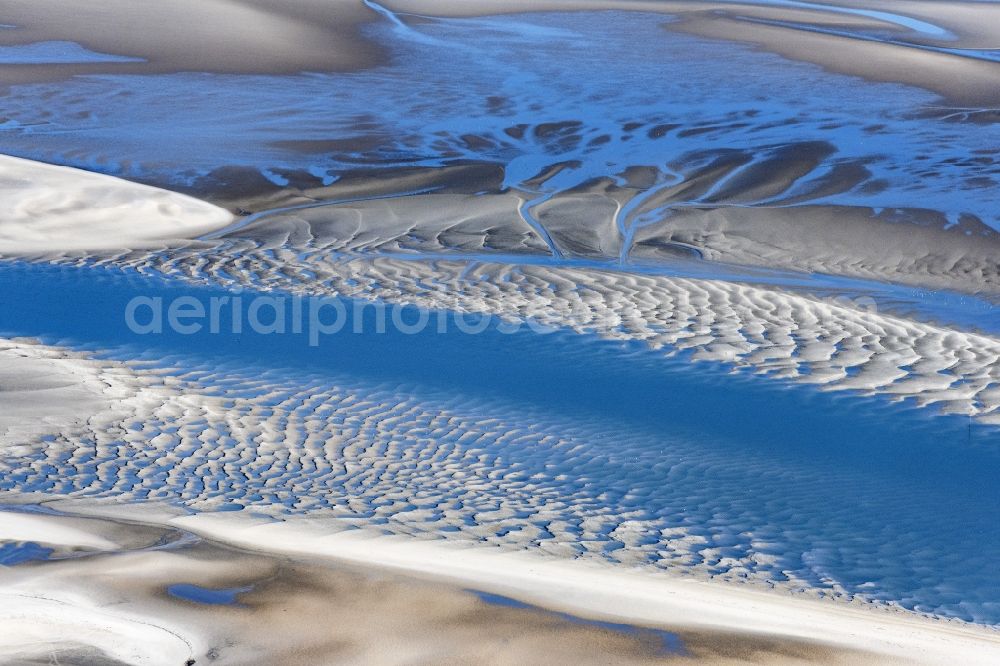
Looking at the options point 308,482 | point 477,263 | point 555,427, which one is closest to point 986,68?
point 477,263

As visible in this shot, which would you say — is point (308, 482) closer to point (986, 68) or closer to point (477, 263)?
point (477, 263)

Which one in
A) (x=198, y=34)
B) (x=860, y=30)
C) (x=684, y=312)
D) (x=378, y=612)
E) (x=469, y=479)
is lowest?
(x=469, y=479)

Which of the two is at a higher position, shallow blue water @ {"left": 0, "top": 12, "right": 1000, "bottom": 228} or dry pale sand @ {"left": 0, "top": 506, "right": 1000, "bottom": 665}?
shallow blue water @ {"left": 0, "top": 12, "right": 1000, "bottom": 228}

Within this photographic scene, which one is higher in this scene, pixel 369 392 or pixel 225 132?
pixel 225 132

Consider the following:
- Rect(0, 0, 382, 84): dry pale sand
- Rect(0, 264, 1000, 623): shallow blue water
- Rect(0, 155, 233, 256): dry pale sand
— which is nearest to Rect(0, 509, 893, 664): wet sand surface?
Rect(0, 264, 1000, 623): shallow blue water

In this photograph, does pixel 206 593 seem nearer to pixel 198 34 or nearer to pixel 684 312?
pixel 684 312

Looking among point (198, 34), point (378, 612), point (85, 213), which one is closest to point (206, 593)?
point (378, 612)

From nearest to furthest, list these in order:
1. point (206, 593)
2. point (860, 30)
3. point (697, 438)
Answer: point (206, 593), point (697, 438), point (860, 30)

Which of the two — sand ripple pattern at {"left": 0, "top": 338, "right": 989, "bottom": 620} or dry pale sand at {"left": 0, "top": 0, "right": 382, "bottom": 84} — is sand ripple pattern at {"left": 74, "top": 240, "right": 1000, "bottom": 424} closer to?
sand ripple pattern at {"left": 0, "top": 338, "right": 989, "bottom": 620}

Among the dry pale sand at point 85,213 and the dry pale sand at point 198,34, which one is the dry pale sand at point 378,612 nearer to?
the dry pale sand at point 85,213
